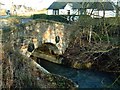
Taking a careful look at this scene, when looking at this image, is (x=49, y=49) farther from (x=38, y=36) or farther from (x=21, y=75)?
(x=21, y=75)

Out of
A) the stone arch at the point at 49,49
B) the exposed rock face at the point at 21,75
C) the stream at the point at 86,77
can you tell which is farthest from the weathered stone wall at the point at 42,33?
the exposed rock face at the point at 21,75

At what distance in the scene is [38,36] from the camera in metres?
16.0

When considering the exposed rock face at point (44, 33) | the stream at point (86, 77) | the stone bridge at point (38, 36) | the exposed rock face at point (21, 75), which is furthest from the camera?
the exposed rock face at point (44, 33)

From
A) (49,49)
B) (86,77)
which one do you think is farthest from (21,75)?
(49,49)

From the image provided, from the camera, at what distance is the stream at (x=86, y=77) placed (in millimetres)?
14017

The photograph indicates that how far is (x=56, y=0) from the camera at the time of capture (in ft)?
128

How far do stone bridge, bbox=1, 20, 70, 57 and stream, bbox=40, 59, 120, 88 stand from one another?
5.45 feet

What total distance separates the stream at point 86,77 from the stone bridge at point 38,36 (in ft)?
5.45

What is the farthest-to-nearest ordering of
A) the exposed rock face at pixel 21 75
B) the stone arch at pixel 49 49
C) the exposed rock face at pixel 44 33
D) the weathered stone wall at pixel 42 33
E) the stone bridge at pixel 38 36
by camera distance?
the stone arch at pixel 49 49
the exposed rock face at pixel 44 33
the weathered stone wall at pixel 42 33
the stone bridge at pixel 38 36
the exposed rock face at pixel 21 75

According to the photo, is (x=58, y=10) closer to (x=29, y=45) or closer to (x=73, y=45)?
(x=73, y=45)

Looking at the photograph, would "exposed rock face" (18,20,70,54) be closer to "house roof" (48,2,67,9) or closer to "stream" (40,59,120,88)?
"stream" (40,59,120,88)

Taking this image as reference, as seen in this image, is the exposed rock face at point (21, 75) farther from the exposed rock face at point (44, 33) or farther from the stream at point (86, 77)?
the exposed rock face at point (44, 33)

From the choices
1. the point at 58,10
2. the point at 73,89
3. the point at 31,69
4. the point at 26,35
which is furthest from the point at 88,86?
the point at 58,10

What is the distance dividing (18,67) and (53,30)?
27.2 ft
